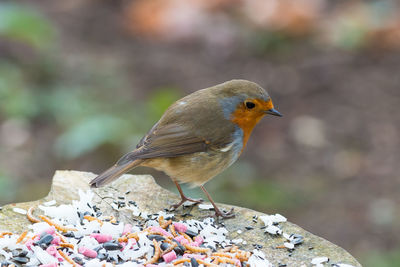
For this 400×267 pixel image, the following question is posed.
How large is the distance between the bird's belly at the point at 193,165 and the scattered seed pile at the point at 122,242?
0.30 meters

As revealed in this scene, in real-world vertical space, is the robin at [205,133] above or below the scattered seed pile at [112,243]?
above

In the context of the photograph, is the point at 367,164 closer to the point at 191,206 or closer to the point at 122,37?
the point at 191,206

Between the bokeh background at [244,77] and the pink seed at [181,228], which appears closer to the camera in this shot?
the pink seed at [181,228]

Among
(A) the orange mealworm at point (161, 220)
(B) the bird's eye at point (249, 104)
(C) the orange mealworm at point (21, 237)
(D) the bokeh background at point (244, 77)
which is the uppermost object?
(D) the bokeh background at point (244, 77)

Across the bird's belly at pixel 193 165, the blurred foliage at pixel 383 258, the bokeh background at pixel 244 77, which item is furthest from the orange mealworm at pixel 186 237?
the blurred foliage at pixel 383 258

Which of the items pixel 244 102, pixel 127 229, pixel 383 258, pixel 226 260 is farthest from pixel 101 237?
pixel 383 258

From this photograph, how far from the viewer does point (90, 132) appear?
249 inches

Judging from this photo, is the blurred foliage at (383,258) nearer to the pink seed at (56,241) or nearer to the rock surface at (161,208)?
the rock surface at (161,208)

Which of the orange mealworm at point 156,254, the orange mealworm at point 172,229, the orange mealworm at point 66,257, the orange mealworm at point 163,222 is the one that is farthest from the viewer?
the orange mealworm at point 163,222

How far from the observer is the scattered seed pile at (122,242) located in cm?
310

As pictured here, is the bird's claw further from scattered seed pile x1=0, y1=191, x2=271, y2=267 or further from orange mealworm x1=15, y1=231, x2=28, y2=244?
orange mealworm x1=15, y1=231, x2=28, y2=244

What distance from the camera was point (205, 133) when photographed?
3.91m

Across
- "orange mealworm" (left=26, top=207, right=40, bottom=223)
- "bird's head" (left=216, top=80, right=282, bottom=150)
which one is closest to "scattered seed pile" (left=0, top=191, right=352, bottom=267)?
"orange mealworm" (left=26, top=207, right=40, bottom=223)

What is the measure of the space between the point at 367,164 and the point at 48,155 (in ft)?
11.0
